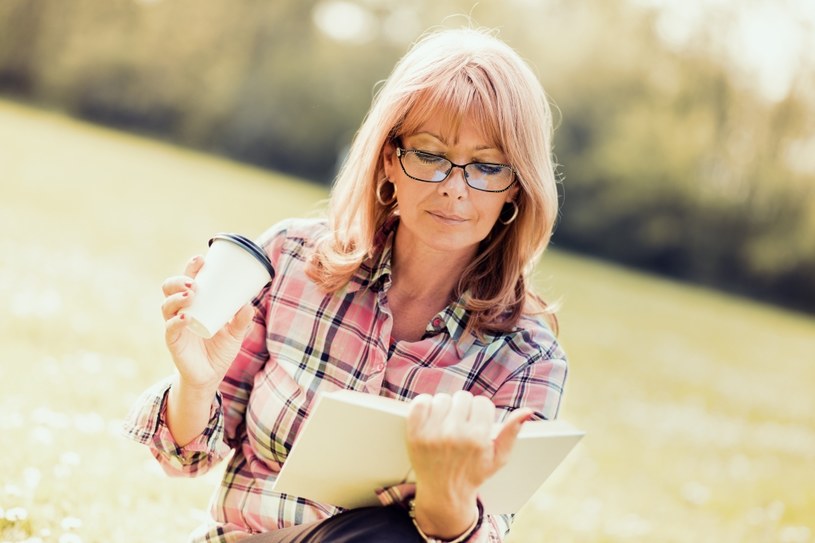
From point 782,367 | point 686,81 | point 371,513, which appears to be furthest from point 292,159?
point 371,513

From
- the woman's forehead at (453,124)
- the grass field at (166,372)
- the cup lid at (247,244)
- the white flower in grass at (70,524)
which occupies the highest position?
the woman's forehead at (453,124)

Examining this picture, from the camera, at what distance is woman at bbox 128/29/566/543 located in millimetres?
2260

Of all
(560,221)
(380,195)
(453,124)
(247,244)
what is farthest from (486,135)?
(560,221)

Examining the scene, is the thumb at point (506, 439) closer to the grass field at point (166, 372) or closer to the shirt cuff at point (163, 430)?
the shirt cuff at point (163, 430)

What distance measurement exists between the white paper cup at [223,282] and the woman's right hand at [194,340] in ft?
0.10

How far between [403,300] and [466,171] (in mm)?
400

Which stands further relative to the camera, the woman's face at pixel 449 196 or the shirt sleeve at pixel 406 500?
the woman's face at pixel 449 196

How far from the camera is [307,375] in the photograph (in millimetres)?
2340

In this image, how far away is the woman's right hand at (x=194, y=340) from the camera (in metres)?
1.95

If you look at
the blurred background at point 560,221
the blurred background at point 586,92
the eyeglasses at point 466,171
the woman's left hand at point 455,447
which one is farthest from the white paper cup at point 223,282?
the blurred background at point 586,92

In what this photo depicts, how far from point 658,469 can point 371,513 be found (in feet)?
16.2

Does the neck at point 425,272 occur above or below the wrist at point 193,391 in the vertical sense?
above

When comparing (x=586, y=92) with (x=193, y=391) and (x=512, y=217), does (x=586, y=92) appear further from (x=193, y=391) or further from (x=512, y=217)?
(x=193, y=391)

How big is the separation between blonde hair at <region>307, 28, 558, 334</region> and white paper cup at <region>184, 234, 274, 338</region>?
18.8 inches
